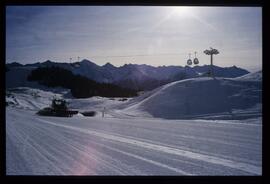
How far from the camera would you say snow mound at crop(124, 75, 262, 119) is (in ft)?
43.7

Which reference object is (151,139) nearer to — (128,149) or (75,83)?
(128,149)

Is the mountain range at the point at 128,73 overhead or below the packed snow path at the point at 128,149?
overhead

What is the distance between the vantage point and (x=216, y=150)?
343 inches

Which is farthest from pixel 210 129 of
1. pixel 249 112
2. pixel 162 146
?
pixel 162 146

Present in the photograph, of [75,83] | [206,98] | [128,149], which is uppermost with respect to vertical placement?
[75,83]

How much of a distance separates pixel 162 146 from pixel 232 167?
2581 millimetres

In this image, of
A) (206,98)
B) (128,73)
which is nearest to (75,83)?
(128,73)

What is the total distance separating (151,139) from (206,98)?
488cm

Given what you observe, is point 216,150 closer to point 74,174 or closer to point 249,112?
point 74,174

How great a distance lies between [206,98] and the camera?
14734 mm

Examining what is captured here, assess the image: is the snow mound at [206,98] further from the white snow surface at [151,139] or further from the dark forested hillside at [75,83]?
the dark forested hillside at [75,83]

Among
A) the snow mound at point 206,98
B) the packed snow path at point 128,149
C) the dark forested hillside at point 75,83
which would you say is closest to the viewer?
the packed snow path at point 128,149

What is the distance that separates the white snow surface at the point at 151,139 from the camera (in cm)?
705

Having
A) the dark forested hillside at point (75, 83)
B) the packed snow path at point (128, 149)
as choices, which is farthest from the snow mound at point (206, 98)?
the dark forested hillside at point (75, 83)
